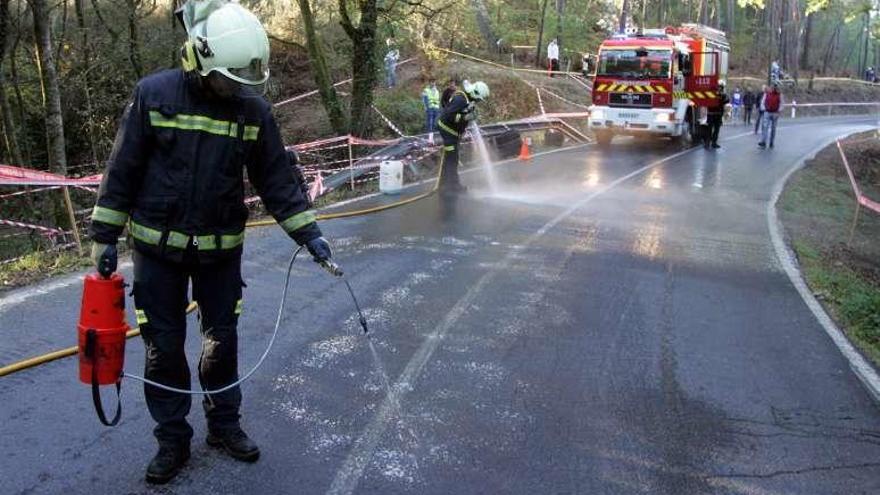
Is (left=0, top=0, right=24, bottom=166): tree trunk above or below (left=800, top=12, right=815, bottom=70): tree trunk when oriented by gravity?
below

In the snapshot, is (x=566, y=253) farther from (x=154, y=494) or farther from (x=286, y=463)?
(x=154, y=494)

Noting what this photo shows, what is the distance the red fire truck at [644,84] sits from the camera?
19.8 m

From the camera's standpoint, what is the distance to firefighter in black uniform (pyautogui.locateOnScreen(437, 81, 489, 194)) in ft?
39.7

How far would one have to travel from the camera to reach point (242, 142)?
11.0 ft

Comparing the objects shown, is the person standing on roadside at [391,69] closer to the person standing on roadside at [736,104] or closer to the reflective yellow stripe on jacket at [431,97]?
the reflective yellow stripe on jacket at [431,97]

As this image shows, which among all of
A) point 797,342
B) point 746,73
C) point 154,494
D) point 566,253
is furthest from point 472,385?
point 746,73

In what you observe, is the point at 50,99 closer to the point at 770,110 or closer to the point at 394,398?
the point at 394,398

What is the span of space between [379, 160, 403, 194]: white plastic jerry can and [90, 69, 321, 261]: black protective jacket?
881 centimetres

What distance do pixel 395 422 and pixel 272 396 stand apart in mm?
785

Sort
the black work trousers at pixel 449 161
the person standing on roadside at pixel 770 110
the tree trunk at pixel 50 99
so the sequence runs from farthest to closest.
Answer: the person standing on roadside at pixel 770 110 → the black work trousers at pixel 449 161 → the tree trunk at pixel 50 99

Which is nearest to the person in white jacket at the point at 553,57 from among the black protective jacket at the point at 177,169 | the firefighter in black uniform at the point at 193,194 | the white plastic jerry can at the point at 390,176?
the white plastic jerry can at the point at 390,176

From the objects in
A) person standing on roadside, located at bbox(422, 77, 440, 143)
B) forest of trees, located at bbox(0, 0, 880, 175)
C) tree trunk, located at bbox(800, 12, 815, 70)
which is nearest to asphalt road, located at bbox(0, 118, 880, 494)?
forest of trees, located at bbox(0, 0, 880, 175)

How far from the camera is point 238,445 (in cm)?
364

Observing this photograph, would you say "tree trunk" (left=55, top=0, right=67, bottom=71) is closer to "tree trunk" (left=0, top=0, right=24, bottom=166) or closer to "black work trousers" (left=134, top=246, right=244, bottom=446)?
"tree trunk" (left=0, top=0, right=24, bottom=166)
